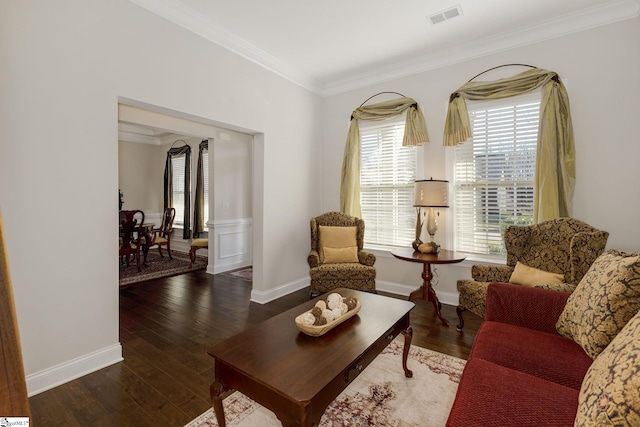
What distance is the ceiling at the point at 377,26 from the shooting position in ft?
9.11

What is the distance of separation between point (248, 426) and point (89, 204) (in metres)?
1.93

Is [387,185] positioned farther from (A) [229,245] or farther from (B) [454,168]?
(A) [229,245]

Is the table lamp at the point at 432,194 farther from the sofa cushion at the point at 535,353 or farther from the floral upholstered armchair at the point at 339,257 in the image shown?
the sofa cushion at the point at 535,353

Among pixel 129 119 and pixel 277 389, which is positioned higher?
pixel 129 119

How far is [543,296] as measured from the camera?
195 cm

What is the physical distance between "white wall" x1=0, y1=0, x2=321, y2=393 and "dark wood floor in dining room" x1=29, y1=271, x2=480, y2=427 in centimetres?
25

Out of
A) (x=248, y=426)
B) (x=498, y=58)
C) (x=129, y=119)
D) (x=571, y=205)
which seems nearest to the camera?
(x=248, y=426)

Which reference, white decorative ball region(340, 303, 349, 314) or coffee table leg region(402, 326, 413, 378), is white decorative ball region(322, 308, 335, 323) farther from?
coffee table leg region(402, 326, 413, 378)

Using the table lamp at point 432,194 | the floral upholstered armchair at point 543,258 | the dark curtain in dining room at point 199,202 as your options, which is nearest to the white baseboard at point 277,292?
the table lamp at point 432,194

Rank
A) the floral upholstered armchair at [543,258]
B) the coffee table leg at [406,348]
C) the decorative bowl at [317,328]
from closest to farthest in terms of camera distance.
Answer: the decorative bowl at [317,328] → the coffee table leg at [406,348] → the floral upholstered armchair at [543,258]

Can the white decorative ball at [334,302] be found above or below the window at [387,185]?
below

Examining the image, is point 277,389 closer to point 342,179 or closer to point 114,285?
point 114,285

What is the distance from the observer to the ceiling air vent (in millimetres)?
2844

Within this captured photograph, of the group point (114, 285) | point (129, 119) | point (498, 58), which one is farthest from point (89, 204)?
point (498, 58)
